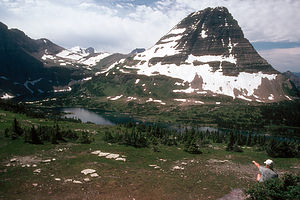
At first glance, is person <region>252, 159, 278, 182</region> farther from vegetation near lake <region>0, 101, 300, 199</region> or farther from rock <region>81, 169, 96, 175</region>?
rock <region>81, 169, 96, 175</region>

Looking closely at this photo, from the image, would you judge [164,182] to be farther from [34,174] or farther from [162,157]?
[34,174]

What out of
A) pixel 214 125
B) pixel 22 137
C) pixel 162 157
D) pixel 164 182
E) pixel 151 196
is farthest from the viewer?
pixel 214 125

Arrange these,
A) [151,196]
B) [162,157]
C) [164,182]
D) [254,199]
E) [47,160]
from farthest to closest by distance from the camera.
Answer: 1. [162,157]
2. [47,160]
3. [164,182]
4. [151,196]
5. [254,199]

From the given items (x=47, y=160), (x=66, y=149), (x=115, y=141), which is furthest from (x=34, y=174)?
(x=115, y=141)

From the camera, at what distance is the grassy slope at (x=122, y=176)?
2184 centimetres

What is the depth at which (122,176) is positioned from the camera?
26.9 meters

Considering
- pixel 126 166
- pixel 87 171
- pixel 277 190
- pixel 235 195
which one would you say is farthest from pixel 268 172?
pixel 87 171

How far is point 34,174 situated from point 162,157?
20936mm

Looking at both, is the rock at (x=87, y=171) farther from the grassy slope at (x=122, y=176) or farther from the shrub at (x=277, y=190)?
Result: the shrub at (x=277, y=190)

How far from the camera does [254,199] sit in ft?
49.8

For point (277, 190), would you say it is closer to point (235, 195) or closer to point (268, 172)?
point (268, 172)

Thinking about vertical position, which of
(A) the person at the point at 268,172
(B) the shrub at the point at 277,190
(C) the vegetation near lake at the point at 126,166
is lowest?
(C) the vegetation near lake at the point at 126,166

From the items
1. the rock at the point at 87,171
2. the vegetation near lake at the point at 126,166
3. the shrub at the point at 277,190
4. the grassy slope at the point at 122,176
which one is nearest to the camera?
the shrub at the point at 277,190

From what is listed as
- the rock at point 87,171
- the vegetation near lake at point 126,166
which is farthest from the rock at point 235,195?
the rock at point 87,171
